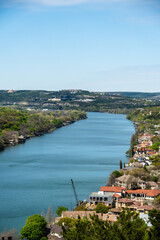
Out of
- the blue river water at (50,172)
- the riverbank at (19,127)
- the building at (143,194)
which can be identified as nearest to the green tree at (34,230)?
the blue river water at (50,172)

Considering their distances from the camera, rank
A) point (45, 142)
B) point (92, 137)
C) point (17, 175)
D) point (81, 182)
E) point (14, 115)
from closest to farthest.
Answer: point (81, 182) < point (17, 175) < point (45, 142) < point (92, 137) < point (14, 115)

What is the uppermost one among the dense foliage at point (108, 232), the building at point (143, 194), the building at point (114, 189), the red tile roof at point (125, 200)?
the dense foliage at point (108, 232)

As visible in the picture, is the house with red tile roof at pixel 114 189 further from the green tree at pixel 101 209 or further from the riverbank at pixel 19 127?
the riverbank at pixel 19 127

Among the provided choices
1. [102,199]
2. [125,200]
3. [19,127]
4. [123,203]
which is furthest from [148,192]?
[19,127]

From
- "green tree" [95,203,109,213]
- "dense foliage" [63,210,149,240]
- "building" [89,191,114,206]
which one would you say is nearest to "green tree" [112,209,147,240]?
"dense foliage" [63,210,149,240]

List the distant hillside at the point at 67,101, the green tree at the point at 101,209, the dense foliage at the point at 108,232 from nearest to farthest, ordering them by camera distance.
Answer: the dense foliage at the point at 108,232 < the green tree at the point at 101,209 < the distant hillside at the point at 67,101

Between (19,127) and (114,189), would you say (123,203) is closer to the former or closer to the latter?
(114,189)

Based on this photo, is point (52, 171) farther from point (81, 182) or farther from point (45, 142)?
point (45, 142)

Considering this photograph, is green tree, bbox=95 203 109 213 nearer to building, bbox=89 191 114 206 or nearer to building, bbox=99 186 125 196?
building, bbox=89 191 114 206

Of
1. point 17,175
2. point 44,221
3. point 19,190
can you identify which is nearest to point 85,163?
point 17,175
